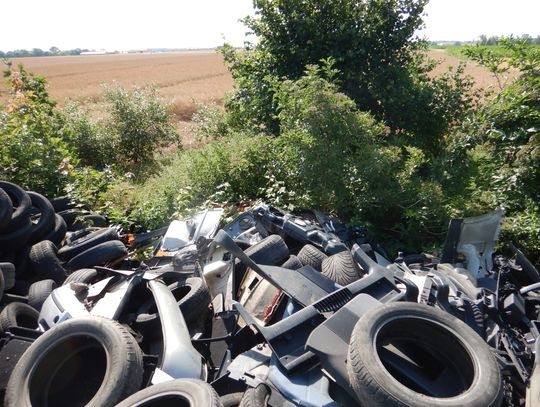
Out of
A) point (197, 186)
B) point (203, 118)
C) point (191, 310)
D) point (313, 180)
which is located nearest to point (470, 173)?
point (313, 180)

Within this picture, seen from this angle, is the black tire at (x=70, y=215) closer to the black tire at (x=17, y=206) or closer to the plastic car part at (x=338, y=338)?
the black tire at (x=17, y=206)

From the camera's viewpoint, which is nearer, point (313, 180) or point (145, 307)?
point (145, 307)

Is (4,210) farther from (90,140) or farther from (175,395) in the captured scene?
(90,140)

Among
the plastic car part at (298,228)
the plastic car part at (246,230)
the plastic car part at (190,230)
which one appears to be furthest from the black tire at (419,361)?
the plastic car part at (190,230)

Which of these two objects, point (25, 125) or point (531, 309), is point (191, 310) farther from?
point (25, 125)

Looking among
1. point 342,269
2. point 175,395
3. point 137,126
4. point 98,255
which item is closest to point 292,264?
point 342,269

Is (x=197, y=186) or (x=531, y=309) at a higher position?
(x=197, y=186)

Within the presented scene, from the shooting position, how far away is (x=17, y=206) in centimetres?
504

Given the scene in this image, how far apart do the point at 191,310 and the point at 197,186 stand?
3121 mm

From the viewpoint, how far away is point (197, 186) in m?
6.17

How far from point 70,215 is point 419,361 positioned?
532cm

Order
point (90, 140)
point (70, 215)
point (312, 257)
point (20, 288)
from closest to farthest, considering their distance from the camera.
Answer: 1. point (312, 257)
2. point (20, 288)
3. point (70, 215)
4. point (90, 140)

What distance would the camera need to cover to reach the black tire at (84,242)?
4.64 metres

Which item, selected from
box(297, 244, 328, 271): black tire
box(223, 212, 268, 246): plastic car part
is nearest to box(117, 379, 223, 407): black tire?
box(297, 244, 328, 271): black tire
